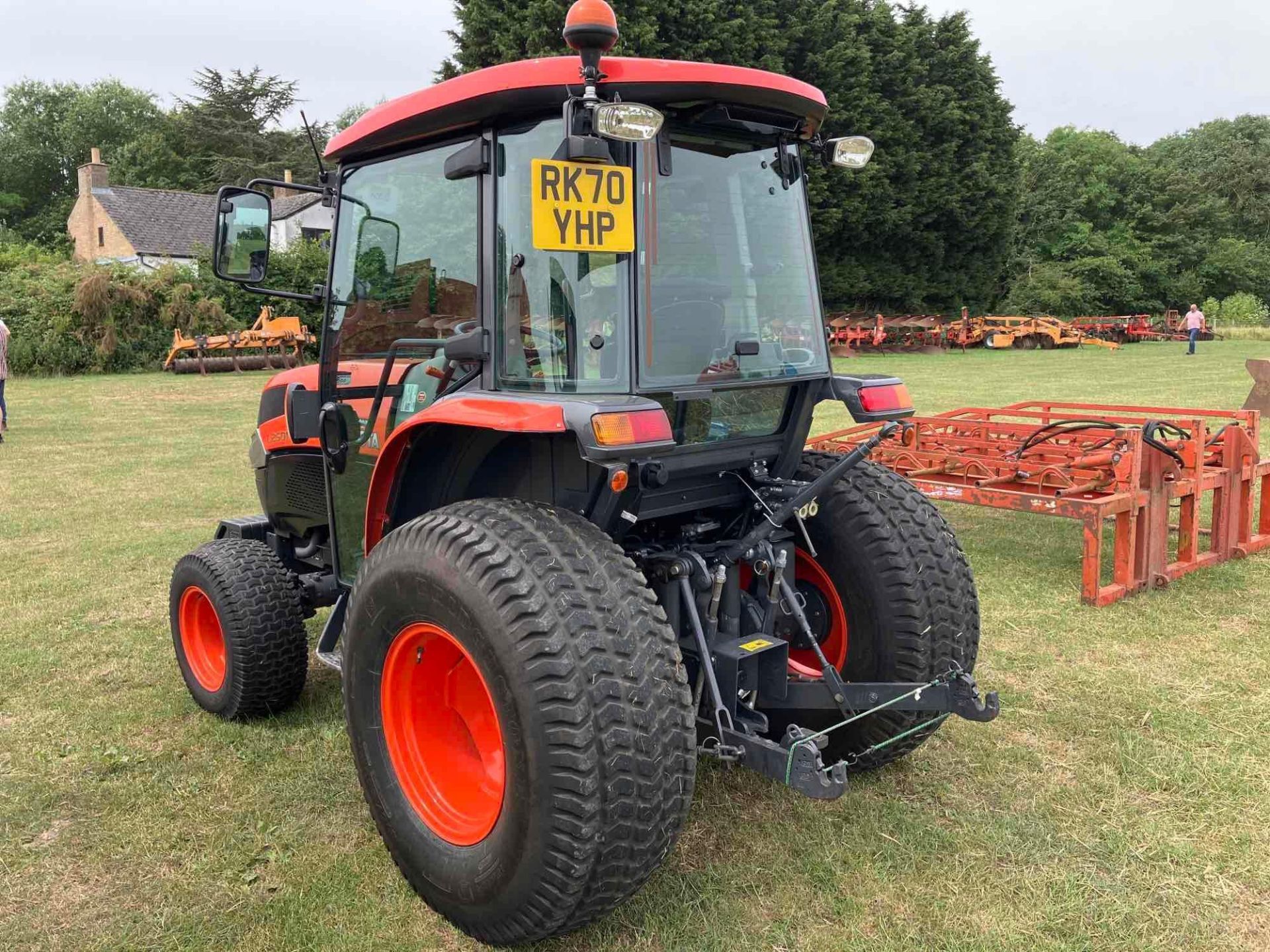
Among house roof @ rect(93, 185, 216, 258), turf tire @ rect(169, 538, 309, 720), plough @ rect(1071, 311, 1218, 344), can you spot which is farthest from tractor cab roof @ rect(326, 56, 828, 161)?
house roof @ rect(93, 185, 216, 258)

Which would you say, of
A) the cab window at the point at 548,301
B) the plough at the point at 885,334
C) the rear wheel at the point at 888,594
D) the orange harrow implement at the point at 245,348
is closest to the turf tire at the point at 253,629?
the cab window at the point at 548,301

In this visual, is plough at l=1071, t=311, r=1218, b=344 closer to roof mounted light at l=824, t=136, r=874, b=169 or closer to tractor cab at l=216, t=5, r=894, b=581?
roof mounted light at l=824, t=136, r=874, b=169

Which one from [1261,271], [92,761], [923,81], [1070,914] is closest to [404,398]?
[92,761]

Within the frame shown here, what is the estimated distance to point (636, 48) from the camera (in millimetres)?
22109

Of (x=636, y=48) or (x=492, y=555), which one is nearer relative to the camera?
(x=492, y=555)

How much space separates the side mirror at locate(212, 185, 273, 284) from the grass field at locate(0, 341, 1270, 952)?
5.57 ft

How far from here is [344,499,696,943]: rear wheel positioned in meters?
2.16

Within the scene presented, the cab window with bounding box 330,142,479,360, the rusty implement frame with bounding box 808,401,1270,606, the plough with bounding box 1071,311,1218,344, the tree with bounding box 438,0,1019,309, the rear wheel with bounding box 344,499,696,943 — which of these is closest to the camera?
the rear wheel with bounding box 344,499,696,943

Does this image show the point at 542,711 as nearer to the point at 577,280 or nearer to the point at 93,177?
the point at 577,280

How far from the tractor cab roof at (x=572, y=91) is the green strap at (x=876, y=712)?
1639 mm

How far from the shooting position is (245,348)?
73.9 ft

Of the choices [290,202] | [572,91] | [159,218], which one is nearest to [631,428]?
[572,91]

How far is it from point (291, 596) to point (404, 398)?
1.13 meters

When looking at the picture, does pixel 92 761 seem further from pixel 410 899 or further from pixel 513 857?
pixel 513 857
